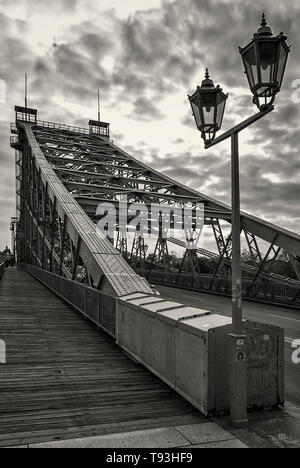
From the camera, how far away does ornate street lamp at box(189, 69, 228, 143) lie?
5484 mm

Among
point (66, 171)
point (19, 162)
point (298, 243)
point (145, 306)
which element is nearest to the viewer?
point (145, 306)

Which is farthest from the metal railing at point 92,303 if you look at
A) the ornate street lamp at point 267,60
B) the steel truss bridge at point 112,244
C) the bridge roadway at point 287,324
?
the ornate street lamp at point 267,60

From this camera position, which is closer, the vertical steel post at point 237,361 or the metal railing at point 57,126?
the vertical steel post at point 237,361

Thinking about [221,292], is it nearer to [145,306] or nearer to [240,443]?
[145,306]

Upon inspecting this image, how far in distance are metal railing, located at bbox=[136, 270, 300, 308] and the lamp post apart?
15031mm

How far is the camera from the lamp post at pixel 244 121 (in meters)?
4.53

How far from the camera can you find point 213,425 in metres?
4.98

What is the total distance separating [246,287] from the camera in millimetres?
23438

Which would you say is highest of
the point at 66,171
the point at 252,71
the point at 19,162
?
the point at 19,162

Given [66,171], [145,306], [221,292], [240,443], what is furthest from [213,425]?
[66,171]

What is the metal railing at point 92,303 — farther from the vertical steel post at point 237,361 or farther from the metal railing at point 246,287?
the metal railing at point 246,287

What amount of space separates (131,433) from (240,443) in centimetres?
119

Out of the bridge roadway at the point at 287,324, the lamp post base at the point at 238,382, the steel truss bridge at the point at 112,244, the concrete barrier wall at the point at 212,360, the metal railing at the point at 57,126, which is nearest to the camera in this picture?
the lamp post base at the point at 238,382
